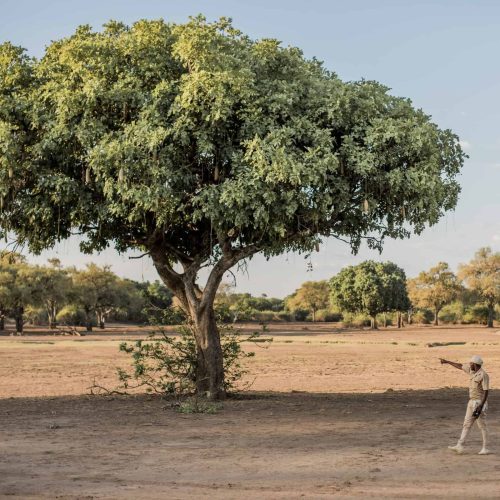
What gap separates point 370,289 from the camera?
366ft

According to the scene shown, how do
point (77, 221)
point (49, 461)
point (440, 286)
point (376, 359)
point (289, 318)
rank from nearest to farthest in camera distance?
point (49, 461) → point (77, 221) → point (376, 359) → point (440, 286) → point (289, 318)

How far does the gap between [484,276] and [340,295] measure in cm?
2078

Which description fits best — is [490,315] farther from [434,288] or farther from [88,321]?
[88,321]

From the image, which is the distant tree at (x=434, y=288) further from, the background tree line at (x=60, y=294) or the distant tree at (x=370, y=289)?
the background tree line at (x=60, y=294)

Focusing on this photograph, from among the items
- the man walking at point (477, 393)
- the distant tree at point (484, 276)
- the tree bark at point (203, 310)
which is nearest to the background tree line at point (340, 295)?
the distant tree at point (484, 276)

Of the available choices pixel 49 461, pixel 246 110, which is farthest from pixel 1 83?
pixel 49 461

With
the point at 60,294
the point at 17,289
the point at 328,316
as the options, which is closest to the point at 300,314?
the point at 328,316

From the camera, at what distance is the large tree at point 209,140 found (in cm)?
1759

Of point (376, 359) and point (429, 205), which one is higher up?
point (429, 205)

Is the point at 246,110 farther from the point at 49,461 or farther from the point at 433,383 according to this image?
the point at 433,383

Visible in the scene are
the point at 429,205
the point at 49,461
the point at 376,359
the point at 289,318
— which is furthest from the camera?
the point at 289,318

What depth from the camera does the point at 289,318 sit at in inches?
5802

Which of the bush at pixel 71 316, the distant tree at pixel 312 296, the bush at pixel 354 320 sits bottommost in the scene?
the bush at pixel 354 320

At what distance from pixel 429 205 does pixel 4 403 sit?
12661mm
